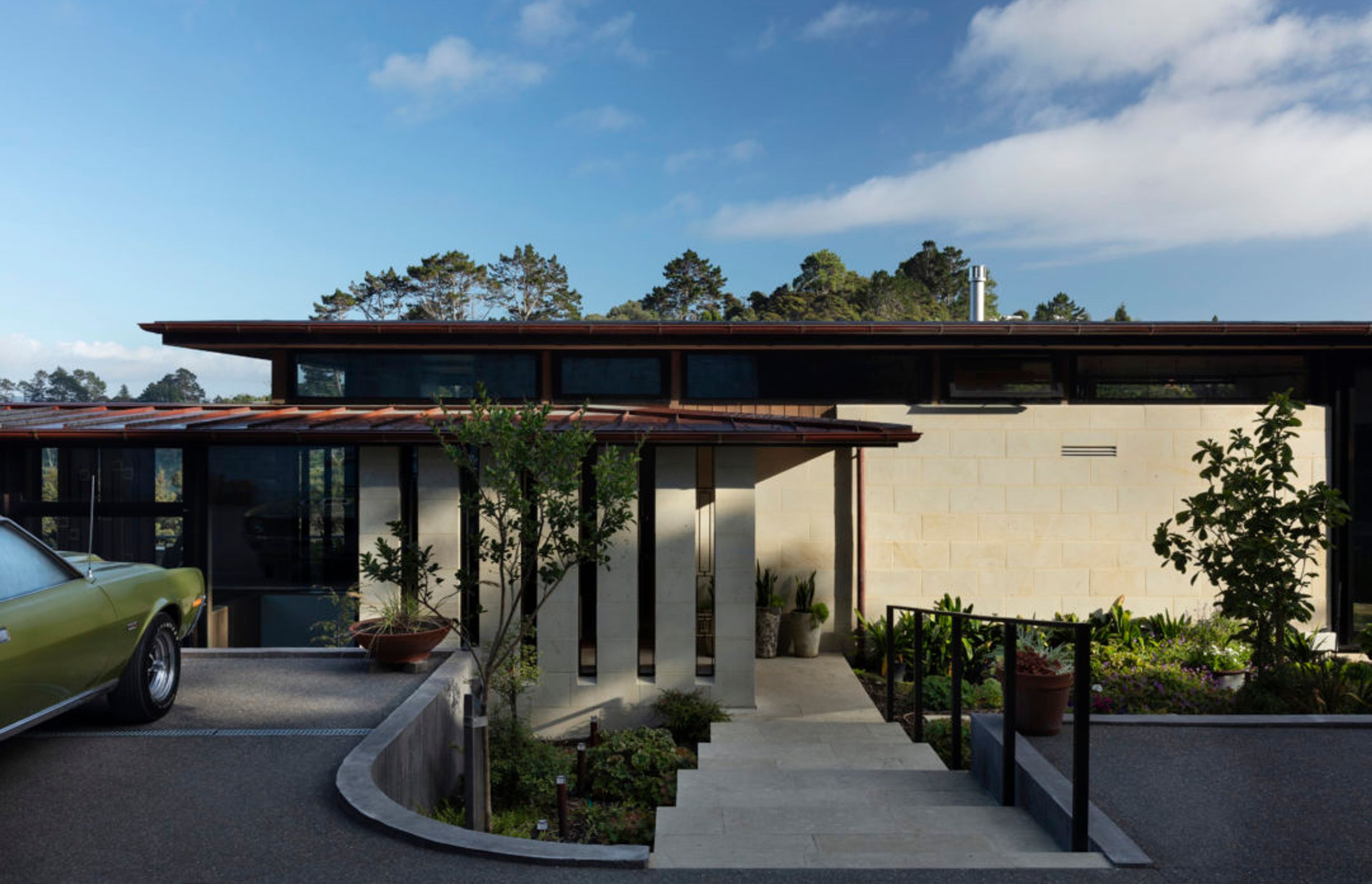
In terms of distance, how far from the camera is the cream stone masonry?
1173 centimetres

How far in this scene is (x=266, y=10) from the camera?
697 inches

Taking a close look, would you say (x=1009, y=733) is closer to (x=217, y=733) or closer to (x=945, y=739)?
(x=945, y=739)

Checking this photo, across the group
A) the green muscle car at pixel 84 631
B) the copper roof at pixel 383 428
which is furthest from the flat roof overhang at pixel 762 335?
the green muscle car at pixel 84 631

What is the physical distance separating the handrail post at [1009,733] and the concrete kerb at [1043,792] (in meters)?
0.03

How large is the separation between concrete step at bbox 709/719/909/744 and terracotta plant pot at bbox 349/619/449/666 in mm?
2684

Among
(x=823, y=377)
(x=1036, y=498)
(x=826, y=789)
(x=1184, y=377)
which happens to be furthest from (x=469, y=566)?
(x=1184, y=377)

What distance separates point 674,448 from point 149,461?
18.8 ft

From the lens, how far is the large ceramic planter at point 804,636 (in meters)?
11.1

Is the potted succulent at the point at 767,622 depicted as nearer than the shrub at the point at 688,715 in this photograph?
No

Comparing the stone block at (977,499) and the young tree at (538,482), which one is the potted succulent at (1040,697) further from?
the stone block at (977,499)

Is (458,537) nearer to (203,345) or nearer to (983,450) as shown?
(203,345)

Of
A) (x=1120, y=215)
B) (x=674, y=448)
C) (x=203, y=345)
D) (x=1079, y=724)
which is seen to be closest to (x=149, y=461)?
(x=203, y=345)

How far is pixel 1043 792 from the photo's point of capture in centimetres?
480

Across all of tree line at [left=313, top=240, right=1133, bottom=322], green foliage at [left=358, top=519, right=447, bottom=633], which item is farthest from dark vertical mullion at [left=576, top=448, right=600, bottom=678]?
tree line at [left=313, top=240, right=1133, bottom=322]
